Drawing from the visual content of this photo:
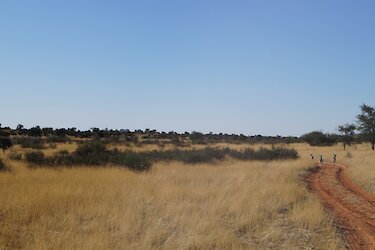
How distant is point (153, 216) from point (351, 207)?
686 centimetres

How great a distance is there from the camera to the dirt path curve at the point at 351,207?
30.8 feet

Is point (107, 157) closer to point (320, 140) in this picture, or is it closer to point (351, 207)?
point (351, 207)

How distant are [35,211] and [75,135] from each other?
224 feet

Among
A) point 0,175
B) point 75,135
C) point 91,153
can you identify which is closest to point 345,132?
point 75,135

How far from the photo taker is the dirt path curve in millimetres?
9391

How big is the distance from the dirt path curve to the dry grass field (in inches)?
20.0

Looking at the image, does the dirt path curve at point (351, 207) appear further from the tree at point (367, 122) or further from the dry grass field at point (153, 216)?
the tree at point (367, 122)

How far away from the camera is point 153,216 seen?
33.7 feet

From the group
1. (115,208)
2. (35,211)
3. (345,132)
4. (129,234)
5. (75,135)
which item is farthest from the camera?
(75,135)

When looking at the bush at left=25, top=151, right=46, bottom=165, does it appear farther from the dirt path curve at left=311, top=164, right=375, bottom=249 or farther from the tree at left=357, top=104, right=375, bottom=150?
→ the tree at left=357, top=104, right=375, bottom=150

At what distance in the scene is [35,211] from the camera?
987 centimetres

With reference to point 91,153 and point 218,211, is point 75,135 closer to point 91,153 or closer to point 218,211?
point 91,153

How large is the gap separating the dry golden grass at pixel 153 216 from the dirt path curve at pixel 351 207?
53 centimetres

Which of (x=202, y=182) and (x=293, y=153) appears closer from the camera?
(x=202, y=182)
